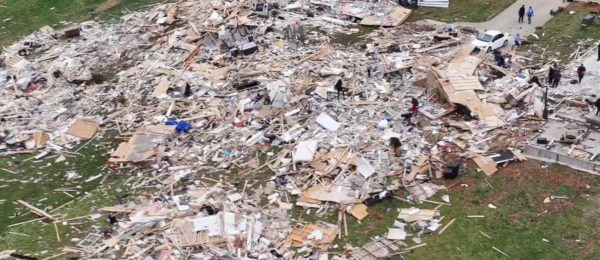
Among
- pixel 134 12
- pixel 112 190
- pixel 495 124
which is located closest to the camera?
pixel 112 190

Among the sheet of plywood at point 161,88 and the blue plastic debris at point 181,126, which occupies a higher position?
the sheet of plywood at point 161,88

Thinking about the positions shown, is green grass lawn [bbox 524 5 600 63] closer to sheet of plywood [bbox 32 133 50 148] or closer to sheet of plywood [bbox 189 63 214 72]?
sheet of plywood [bbox 189 63 214 72]

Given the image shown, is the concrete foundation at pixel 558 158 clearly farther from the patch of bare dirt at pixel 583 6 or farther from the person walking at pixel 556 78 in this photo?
the patch of bare dirt at pixel 583 6

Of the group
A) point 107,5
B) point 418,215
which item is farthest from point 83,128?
point 107,5

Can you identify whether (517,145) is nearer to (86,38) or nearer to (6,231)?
(6,231)

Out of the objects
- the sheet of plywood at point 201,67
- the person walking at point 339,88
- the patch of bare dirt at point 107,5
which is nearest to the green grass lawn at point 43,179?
the sheet of plywood at point 201,67

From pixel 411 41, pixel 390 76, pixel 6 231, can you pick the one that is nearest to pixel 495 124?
pixel 390 76

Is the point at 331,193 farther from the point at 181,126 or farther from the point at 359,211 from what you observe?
the point at 181,126
